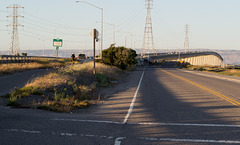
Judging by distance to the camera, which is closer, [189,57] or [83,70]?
[83,70]

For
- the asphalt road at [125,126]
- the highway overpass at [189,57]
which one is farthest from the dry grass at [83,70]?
the highway overpass at [189,57]

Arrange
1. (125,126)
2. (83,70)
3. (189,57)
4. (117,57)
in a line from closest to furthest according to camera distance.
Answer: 1. (125,126)
2. (83,70)
3. (117,57)
4. (189,57)

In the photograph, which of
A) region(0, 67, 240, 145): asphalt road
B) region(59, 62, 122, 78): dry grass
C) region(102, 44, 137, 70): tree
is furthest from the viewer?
region(102, 44, 137, 70): tree

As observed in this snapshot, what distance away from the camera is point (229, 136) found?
278 inches

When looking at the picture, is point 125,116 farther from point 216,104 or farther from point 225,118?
point 216,104

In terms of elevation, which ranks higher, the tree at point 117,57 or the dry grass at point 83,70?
the tree at point 117,57

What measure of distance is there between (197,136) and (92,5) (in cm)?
2573

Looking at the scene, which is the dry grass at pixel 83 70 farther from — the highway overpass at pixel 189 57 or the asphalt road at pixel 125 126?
the highway overpass at pixel 189 57

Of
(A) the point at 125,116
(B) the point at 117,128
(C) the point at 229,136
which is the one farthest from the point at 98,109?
(C) the point at 229,136

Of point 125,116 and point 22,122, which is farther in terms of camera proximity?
point 125,116

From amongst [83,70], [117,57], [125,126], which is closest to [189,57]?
[117,57]

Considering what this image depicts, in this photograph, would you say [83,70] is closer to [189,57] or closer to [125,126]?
[125,126]

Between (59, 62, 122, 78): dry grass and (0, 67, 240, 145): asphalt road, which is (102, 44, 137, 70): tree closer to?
(59, 62, 122, 78): dry grass

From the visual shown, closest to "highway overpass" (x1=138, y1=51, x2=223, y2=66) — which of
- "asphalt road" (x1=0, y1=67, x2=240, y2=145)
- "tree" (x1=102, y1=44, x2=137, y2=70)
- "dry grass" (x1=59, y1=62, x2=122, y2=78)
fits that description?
"tree" (x1=102, y1=44, x2=137, y2=70)
